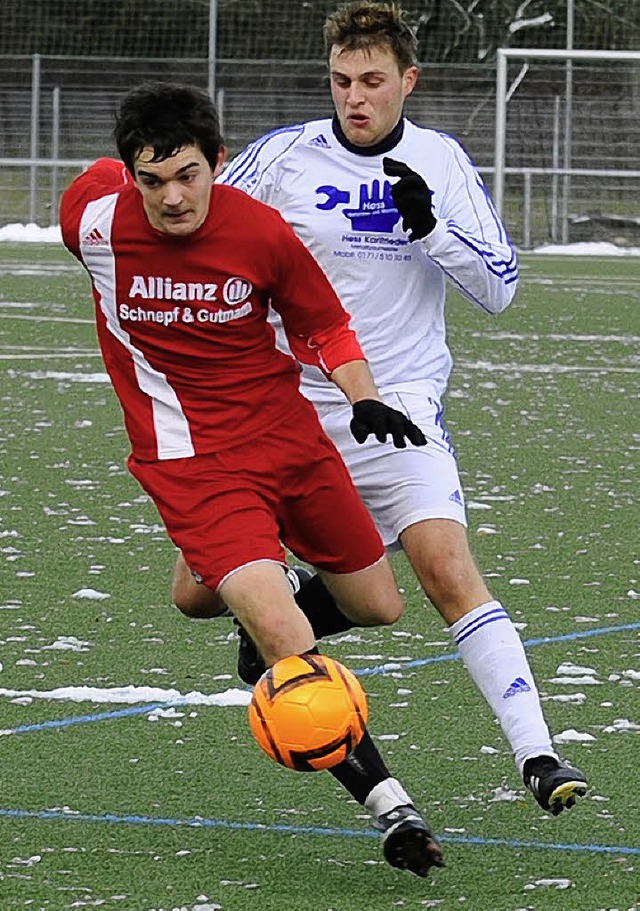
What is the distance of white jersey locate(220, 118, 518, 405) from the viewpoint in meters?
5.09

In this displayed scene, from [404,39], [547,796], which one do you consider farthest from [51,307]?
[547,796]

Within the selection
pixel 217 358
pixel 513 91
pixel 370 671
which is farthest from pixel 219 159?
pixel 513 91

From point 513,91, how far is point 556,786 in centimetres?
2553

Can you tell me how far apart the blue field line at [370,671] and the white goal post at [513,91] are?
20.3 metres

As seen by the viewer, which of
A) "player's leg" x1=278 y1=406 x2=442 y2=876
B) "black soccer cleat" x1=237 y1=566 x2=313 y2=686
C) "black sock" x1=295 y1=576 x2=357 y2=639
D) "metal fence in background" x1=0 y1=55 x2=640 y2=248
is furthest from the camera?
"metal fence in background" x1=0 y1=55 x2=640 y2=248

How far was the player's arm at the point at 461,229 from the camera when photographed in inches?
190

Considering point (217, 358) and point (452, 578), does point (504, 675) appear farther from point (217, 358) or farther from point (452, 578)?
point (217, 358)

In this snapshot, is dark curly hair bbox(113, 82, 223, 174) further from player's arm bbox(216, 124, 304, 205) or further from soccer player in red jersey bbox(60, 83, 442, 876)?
player's arm bbox(216, 124, 304, 205)

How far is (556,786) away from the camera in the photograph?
4.12 metres

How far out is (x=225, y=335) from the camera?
4.48 metres

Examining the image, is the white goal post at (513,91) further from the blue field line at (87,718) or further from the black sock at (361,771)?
the black sock at (361,771)

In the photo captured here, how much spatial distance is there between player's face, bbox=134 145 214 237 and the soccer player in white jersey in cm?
66

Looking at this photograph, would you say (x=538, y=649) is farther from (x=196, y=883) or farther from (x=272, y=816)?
(x=196, y=883)

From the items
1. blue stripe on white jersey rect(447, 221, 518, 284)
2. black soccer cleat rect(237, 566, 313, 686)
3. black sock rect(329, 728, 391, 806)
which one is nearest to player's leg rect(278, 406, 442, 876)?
black sock rect(329, 728, 391, 806)
